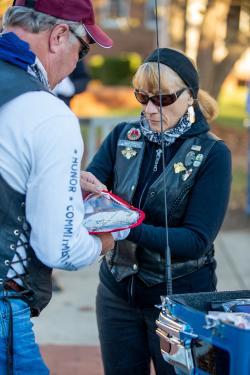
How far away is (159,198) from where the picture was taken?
10.2ft

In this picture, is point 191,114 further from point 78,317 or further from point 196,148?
point 78,317

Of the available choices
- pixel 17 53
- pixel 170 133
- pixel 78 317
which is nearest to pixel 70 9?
pixel 17 53

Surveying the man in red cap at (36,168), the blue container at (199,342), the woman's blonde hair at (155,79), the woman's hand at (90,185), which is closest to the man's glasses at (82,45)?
the man in red cap at (36,168)

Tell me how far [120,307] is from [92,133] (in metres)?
6.14

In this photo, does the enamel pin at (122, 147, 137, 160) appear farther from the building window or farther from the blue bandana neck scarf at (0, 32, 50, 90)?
the building window

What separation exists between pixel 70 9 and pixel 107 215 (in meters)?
0.66

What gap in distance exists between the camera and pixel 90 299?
6.14m

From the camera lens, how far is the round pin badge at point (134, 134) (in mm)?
3285

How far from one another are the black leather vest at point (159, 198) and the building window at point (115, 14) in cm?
2756

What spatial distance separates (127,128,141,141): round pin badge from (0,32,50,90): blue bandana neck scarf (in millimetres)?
975

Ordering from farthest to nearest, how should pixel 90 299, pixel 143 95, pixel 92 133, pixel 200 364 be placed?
1. pixel 92 133
2. pixel 90 299
3. pixel 143 95
4. pixel 200 364

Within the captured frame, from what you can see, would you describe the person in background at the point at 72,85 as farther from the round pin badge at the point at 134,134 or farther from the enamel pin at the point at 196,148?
the enamel pin at the point at 196,148

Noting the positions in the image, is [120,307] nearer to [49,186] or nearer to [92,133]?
[49,186]

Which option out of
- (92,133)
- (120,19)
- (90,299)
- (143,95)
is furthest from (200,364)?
(120,19)
